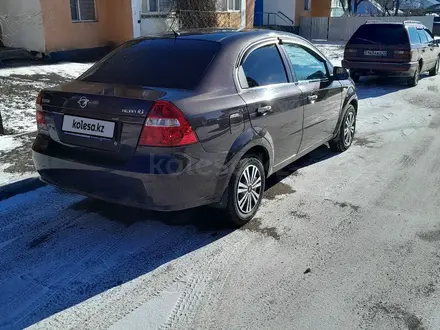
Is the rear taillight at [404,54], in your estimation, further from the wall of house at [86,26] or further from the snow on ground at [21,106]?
the wall of house at [86,26]

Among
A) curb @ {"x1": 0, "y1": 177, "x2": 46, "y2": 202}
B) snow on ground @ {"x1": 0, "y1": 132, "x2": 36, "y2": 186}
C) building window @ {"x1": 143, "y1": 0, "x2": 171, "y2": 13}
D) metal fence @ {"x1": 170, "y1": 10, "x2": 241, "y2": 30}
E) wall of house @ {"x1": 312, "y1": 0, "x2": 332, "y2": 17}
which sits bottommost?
curb @ {"x1": 0, "y1": 177, "x2": 46, "y2": 202}

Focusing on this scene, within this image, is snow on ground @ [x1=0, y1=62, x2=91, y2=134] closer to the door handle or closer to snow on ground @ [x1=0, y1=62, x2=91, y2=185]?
snow on ground @ [x1=0, y1=62, x2=91, y2=185]

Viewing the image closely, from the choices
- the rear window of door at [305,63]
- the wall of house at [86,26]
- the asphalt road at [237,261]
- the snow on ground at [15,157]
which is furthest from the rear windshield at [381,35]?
the snow on ground at [15,157]

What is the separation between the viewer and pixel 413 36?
11812 millimetres

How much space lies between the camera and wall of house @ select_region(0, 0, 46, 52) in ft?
42.1

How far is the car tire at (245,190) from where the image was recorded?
382 cm

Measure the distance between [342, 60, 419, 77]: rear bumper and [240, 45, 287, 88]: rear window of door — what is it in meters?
7.88

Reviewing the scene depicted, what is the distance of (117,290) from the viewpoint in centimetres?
309

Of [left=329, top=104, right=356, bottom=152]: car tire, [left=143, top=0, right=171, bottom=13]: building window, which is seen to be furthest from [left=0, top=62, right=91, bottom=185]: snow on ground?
[left=143, top=0, right=171, bottom=13]: building window

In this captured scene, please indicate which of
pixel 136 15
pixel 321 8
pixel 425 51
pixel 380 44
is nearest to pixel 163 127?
pixel 380 44

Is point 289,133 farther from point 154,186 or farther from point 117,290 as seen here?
point 117,290

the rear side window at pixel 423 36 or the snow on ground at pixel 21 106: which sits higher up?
the rear side window at pixel 423 36

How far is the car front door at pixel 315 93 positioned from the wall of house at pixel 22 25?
10.4m

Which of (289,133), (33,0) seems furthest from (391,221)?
(33,0)
